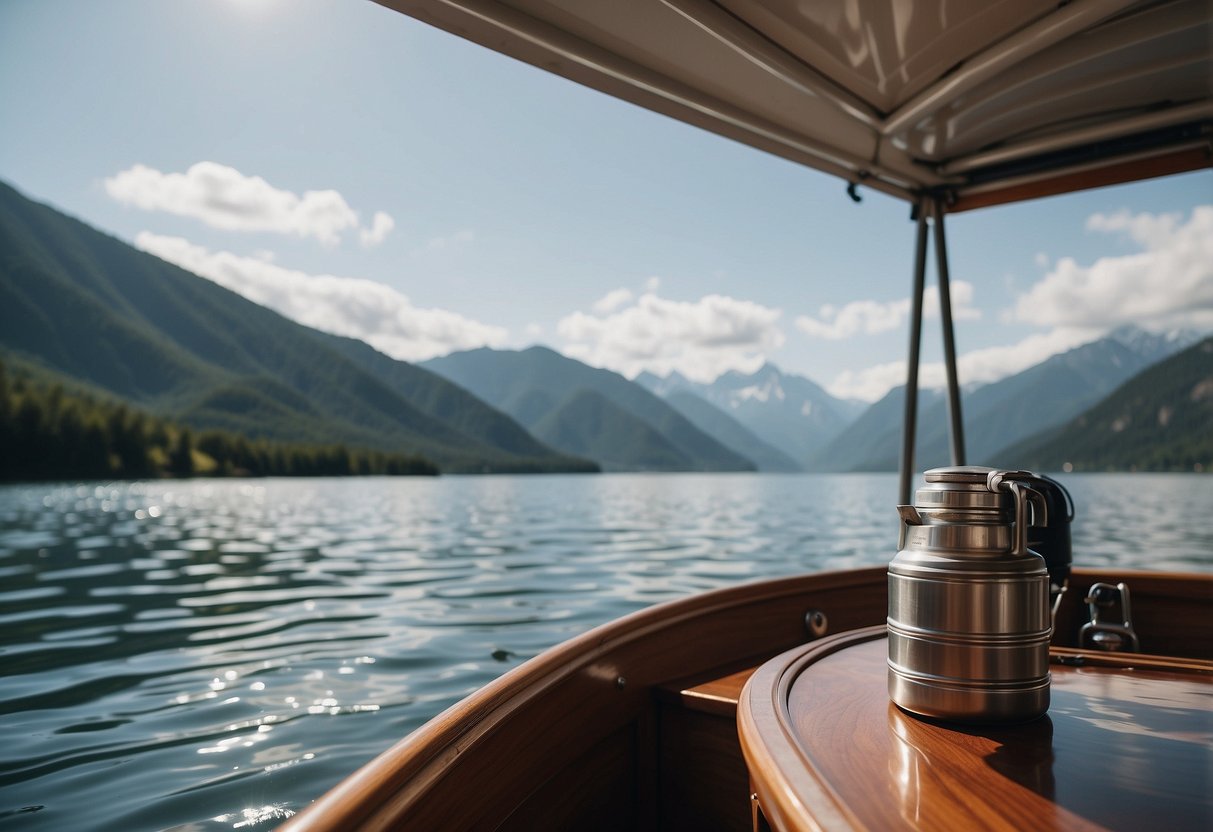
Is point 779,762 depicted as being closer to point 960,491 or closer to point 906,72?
point 960,491

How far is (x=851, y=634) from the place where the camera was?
1350 mm

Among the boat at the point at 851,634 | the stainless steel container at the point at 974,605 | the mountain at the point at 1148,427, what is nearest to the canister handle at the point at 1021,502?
the stainless steel container at the point at 974,605

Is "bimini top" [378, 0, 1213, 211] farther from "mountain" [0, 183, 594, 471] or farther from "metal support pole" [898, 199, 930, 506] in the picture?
"mountain" [0, 183, 594, 471]

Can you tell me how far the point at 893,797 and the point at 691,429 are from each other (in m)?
190

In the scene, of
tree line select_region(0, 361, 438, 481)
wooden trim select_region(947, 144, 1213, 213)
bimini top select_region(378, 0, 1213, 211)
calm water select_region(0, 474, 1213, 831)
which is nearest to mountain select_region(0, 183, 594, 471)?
tree line select_region(0, 361, 438, 481)

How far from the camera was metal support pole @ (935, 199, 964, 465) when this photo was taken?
109 inches

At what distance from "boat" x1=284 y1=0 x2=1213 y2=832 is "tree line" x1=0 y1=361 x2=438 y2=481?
5255cm

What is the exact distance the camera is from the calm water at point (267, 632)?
306 centimetres

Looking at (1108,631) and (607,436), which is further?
(607,436)

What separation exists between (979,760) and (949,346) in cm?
232

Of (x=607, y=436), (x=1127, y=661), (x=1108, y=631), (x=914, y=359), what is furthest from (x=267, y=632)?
(x=607, y=436)

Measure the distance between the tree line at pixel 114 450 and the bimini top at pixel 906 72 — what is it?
52.5 metres

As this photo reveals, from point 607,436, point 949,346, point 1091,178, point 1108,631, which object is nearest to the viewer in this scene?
point 1108,631

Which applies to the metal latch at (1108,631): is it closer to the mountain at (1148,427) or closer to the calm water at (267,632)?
the calm water at (267,632)
